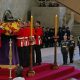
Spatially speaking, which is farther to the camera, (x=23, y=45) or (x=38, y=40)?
(x=38, y=40)

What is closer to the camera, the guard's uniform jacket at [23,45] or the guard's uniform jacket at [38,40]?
the guard's uniform jacket at [23,45]

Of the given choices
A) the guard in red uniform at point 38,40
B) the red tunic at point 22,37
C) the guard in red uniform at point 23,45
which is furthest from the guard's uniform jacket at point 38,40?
the red tunic at point 22,37

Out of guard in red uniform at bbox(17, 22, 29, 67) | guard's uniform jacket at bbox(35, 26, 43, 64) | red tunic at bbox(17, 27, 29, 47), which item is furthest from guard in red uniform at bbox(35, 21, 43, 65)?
red tunic at bbox(17, 27, 29, 47)

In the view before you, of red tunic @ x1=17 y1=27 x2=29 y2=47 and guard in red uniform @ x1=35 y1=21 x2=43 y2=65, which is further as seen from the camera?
guard in red uniform @ x1=35 y1=21 x2=43 y2=65

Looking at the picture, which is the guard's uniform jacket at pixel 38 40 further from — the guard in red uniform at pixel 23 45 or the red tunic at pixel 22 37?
the red tunic at pixel 22 37

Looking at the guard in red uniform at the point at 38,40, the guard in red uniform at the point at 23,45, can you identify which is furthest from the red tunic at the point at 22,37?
the guard in red uniform at the point at 38,40

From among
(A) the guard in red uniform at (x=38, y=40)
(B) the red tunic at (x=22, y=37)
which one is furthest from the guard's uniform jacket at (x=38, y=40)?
(B) the red tunic at (x=22, y=37)

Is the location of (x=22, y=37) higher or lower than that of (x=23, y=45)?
higher

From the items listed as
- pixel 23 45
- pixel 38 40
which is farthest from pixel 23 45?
pixel 38 40

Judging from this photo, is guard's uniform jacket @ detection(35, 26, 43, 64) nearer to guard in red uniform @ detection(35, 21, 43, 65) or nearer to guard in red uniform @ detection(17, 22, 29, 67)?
guard in red uniform @ detection(35, 21, 43, 65)

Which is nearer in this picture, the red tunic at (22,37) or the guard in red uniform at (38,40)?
the red tunic at (22,37)

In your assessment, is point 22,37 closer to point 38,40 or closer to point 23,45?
point 23,45

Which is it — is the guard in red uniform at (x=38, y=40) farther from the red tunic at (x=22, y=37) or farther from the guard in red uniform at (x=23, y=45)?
the red tunic at (x=22, y=37)

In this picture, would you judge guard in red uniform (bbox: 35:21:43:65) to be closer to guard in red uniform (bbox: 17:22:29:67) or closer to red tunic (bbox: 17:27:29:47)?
guard in red uniform (bbox: 17:22:29:67)
